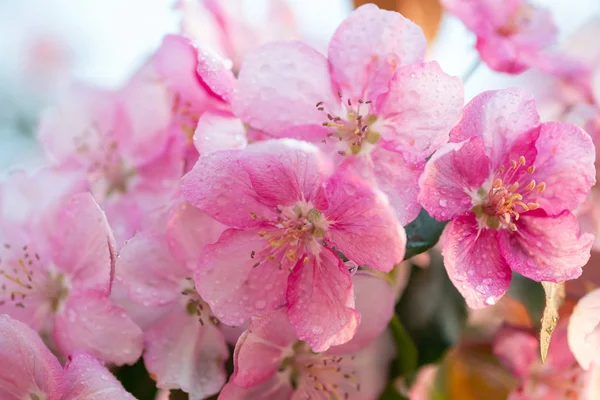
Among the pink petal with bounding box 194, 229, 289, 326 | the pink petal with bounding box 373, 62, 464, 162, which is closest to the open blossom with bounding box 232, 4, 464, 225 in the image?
Result: the pink petal with bounding box 373, 62, 464, 162

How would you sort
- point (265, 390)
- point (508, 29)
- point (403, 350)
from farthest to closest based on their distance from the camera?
1. point (508, 29)
2. point (403, 350)
3. point (265, 390)

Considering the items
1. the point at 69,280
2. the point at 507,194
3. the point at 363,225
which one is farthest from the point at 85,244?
the point at 507,194

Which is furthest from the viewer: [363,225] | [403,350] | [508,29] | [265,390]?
[508,29]

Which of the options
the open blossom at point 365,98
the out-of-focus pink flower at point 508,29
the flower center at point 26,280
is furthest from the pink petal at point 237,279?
the out-of-focus pink flower at point 508,29

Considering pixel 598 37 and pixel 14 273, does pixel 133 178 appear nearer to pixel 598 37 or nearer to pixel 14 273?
pixel 14 273

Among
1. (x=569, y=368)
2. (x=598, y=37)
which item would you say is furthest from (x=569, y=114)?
(x=569, y=368)

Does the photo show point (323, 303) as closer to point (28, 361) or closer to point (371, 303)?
point (371, 303)
